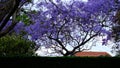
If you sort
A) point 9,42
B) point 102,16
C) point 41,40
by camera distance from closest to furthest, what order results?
point 9,42 → point 102,16 → point 41,40

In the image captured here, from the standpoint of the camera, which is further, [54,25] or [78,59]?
[54,25]

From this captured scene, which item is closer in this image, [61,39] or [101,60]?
[101,60]

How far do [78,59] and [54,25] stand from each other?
8760mm

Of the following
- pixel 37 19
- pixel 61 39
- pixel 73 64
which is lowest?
pixel 73 64

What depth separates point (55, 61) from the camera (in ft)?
61.3

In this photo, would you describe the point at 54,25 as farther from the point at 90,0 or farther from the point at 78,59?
the point at 78,59

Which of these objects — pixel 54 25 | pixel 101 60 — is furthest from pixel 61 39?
pixel 101 60

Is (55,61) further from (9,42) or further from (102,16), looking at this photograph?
(102,16)

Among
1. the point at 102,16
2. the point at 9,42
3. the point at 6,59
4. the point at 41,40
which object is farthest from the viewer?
the point at 41,40

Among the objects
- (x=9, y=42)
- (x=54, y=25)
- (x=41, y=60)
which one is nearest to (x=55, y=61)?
(x=41, y=60)

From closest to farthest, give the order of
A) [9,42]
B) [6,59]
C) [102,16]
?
1. [6,59]
2. [9,42]
3. [102,16]

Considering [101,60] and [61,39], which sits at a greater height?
[61,39]

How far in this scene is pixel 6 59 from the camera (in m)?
18.5

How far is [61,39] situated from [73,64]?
29.7ft
